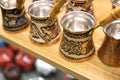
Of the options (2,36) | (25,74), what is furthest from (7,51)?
(2,36)

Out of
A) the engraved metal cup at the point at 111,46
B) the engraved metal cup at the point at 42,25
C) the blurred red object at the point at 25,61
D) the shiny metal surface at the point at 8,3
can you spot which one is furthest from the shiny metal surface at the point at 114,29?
the blurred red object at the point at 25,61

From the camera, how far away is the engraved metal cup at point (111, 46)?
513 mm

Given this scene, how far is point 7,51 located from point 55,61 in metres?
0.57

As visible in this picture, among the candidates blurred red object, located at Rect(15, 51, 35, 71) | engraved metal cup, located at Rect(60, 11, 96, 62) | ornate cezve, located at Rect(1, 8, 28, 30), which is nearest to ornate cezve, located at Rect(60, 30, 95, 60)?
engraved metal cup, located at Rect(60, 11, 96, 62)

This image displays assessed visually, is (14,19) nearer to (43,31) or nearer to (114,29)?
(43,31)

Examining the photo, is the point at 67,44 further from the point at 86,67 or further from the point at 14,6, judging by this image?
the point at 14,6

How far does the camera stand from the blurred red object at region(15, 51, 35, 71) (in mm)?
1071

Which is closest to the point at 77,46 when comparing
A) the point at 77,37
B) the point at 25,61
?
the point at 77,37

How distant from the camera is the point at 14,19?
621 millimetres

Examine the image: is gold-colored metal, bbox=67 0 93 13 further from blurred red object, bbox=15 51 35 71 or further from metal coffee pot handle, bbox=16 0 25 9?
blurred red object, bbox=15 51 35 71

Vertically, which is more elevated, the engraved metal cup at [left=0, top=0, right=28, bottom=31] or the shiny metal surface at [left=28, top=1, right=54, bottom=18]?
the shiny metal surface at [left=28, top=1, right=54, bottom=18]

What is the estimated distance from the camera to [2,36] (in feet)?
2.07

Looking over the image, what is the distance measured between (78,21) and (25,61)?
1.74 ft

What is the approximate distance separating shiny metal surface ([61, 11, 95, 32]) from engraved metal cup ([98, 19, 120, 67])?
1.6 inches
